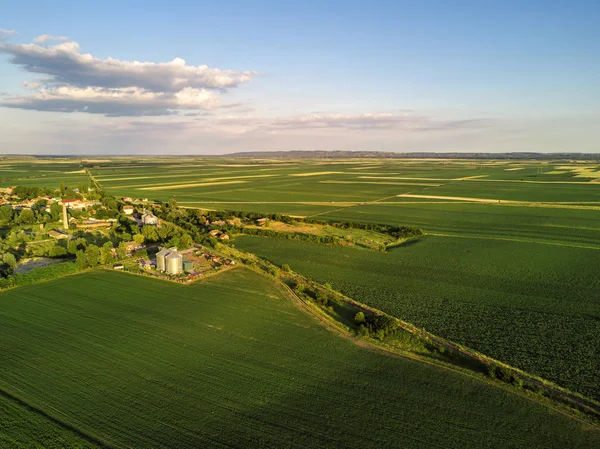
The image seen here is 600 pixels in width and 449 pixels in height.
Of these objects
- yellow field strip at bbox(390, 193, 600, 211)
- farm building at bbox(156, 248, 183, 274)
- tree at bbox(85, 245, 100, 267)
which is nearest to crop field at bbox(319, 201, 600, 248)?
yellow field strip at bbox(390, 193, 600, 211)

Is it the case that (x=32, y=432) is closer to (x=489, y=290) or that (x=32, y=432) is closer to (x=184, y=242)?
(x=184, y=242)

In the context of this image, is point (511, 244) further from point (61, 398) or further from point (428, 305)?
point (61, 398)

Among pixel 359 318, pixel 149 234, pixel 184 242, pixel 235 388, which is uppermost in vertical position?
pixel 149 234

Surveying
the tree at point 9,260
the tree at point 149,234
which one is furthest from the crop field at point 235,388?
the tree at point 149,234

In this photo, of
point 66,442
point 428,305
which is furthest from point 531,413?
point 66,442

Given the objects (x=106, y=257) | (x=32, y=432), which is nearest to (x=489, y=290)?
(x=32, y=432)
